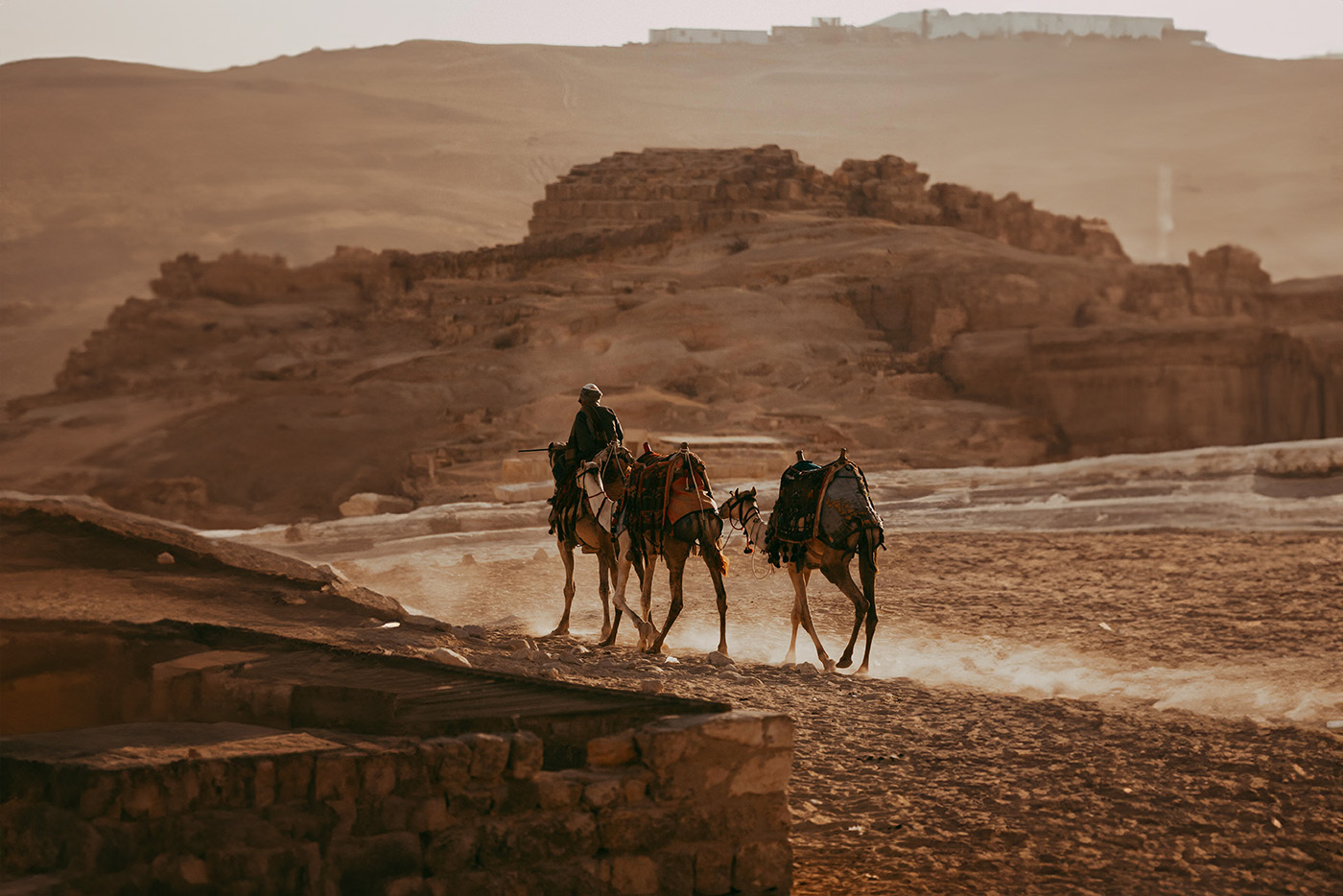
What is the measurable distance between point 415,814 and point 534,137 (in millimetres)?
78196

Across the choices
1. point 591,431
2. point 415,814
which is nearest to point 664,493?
point 591,431

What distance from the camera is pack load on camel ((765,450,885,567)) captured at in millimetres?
7359

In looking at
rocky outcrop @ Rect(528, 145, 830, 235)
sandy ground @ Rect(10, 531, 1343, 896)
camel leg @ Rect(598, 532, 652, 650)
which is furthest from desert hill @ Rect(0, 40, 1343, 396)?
camel leg @ Rect(598, 532, 652, 650)

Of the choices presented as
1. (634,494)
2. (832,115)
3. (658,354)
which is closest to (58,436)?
(658,354)

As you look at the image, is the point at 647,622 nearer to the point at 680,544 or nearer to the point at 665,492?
the point at 680,544

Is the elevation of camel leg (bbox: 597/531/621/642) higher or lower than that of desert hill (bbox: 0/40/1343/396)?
lower

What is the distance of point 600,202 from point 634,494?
99.8 feet

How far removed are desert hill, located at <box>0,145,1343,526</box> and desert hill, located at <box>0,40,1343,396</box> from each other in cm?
2272

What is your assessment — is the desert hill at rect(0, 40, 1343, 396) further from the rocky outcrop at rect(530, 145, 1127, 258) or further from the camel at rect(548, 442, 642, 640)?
the camel at rect(548, 442, 642, 640)

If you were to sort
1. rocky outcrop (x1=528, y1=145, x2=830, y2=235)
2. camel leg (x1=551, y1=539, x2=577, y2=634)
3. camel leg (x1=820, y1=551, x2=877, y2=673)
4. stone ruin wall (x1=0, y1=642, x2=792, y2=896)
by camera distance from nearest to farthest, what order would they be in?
stone ruin wall (x1=0, y1=642, x2=792, y2=896)
camel leg (x1=820, y1=551, x2=877, y2=673)
camel leg (x1=551, y1=539, x2=577, y2=634)
rocky outcrop (x1=528, y1=145, x2=830, y2=235)

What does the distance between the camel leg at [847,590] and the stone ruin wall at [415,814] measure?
3.29 m

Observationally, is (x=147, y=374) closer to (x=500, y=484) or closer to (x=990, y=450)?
(x=500, y=484)

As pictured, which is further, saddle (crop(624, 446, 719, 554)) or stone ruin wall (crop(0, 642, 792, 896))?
saddle (crop(624, 446, 719, 554))

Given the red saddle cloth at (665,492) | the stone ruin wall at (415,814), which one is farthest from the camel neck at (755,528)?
the stone ruin wall at (415,814)
